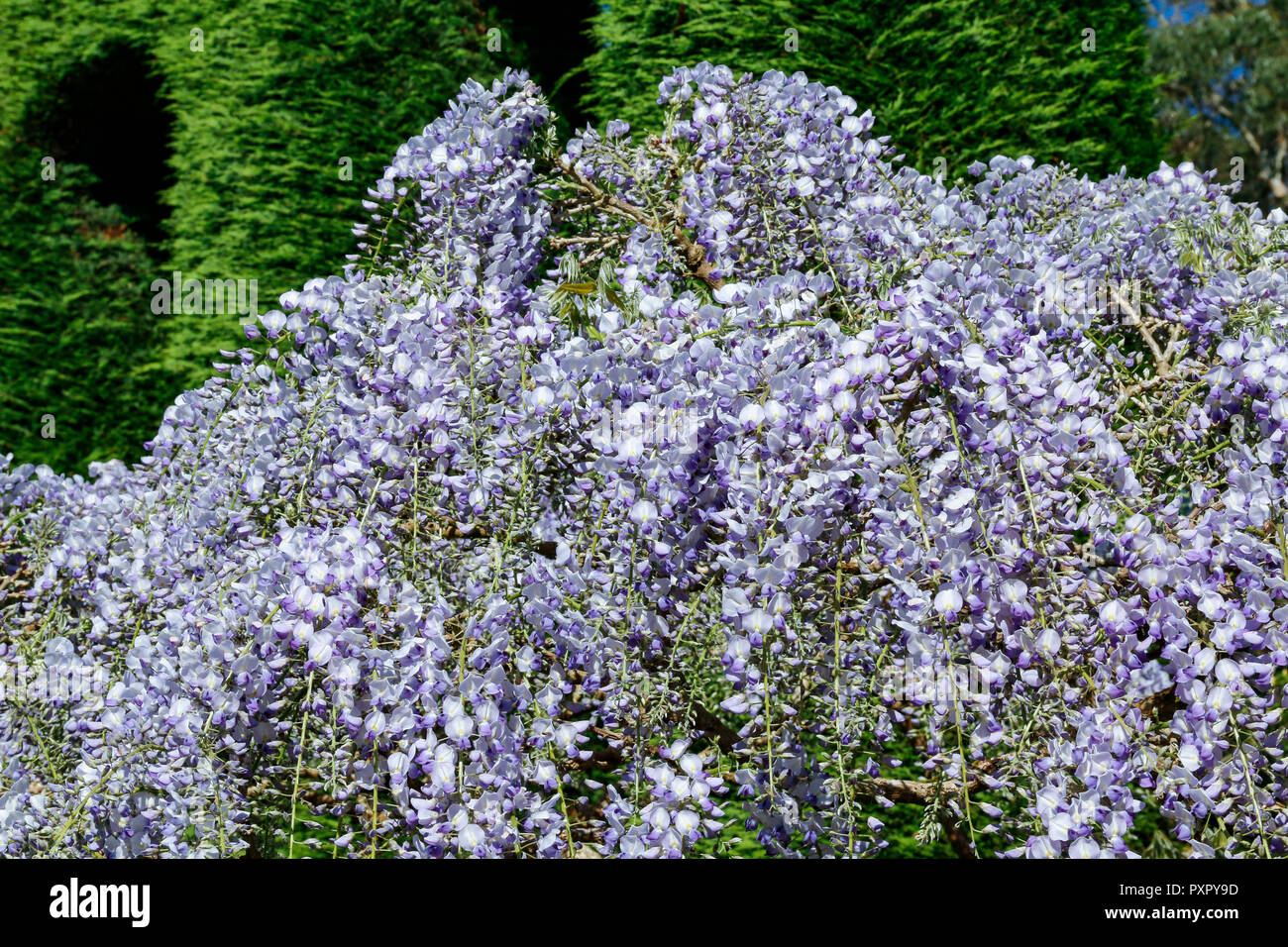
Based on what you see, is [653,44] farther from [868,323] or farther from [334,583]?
[334,583]

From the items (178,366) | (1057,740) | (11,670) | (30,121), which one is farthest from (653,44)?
(30,121)

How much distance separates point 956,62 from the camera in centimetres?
416

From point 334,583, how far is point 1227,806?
1.37 metres

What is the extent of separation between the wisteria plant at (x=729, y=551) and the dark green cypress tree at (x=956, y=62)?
203 centimetres

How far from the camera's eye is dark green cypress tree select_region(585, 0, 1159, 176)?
412cm

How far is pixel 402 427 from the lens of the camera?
72.9 inches

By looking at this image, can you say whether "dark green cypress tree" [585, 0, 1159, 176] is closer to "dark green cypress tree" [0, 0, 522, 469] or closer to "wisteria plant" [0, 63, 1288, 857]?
"dark green cypress tree" [0, 0, 522, 469]

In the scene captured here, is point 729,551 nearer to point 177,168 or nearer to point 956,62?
point 956,62

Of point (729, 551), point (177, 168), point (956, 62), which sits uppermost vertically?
point (177, 168)

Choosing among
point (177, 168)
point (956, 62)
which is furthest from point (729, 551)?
point (177, 168)

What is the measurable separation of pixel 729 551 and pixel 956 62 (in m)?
3.26

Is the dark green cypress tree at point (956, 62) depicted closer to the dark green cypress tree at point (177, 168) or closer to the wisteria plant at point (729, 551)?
the dark green cypress tree at point (177, 168)

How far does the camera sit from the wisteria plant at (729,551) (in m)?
1.56

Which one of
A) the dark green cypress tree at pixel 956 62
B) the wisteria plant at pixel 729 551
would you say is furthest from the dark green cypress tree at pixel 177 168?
the wisteria plant at pixel 729 551
